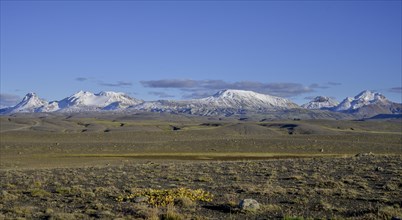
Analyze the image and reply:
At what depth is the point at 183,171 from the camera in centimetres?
3081

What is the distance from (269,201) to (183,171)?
12780 millimetres

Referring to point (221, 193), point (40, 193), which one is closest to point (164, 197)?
point (221, 193)

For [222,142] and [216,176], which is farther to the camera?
[222,142]

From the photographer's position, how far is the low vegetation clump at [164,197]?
59.5 ft

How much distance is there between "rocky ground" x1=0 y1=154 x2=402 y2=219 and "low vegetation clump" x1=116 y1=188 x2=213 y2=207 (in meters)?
0.18

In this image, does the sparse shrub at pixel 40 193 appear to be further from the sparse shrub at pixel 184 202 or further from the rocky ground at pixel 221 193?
the sparse shrub at pixel 184 202

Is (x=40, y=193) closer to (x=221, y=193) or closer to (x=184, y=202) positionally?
(x=184, y=202)

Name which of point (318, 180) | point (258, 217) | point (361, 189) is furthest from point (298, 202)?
point (318, 180)

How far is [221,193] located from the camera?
20.9 m

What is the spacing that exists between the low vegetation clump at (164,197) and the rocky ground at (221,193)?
18cm

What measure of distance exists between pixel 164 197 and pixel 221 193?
2995 millimetres

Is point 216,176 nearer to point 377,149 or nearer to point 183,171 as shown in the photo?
point 183,171

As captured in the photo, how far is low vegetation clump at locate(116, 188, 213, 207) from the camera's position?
1812cm

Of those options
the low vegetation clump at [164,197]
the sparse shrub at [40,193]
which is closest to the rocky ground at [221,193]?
the sparse shrub at [40,193]
